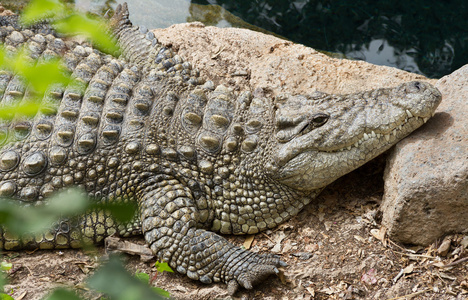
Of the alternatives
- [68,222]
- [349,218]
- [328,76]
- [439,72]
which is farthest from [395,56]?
[68,222]

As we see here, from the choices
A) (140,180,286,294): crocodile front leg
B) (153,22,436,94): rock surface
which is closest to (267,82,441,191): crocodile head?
(140,180,286,294): crocodile front leg

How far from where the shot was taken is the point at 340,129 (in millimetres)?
3877

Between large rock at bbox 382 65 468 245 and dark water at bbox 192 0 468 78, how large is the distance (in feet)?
13.9

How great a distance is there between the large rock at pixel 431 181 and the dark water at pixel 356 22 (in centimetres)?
428

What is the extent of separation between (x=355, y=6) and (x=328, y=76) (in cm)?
406

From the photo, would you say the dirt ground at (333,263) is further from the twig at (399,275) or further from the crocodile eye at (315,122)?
the crocodile eye at (315,122)

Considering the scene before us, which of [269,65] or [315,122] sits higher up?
[269,65]

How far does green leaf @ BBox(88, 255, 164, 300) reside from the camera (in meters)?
1.06

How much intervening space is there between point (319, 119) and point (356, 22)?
519cm

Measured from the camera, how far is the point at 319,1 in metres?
8.77

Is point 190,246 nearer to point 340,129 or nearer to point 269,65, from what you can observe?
point 340,129

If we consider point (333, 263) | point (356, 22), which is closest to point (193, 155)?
point (333, 263)

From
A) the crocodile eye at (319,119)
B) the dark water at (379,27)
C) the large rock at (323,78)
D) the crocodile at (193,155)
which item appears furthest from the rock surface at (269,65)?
the dark water at (379,27)

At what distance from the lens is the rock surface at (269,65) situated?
5117 mm
